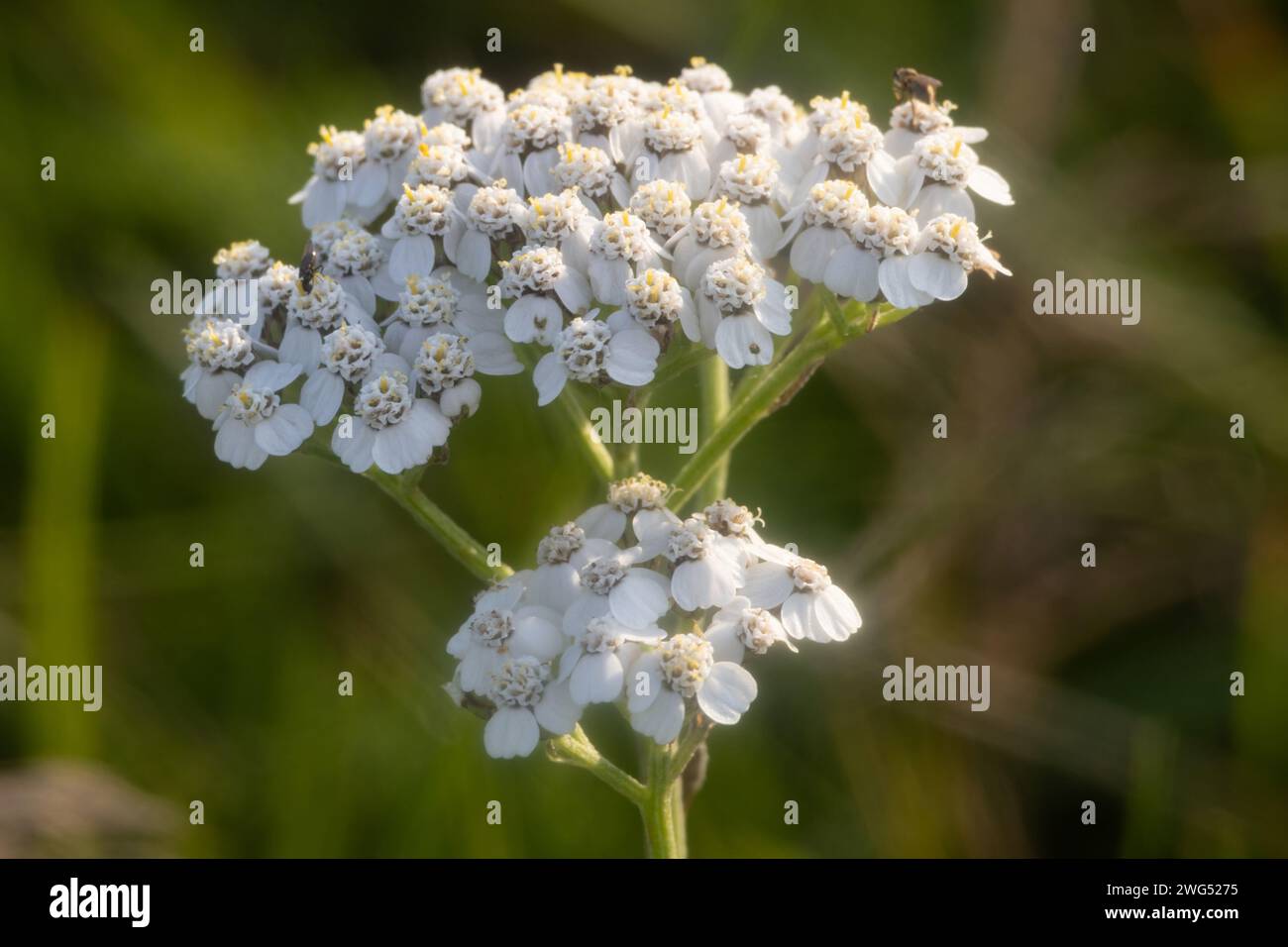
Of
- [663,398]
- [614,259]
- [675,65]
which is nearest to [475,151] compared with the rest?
[614,259]

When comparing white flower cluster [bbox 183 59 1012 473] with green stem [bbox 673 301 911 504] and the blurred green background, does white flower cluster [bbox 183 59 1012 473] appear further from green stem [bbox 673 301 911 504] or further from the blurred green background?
the blurred green background

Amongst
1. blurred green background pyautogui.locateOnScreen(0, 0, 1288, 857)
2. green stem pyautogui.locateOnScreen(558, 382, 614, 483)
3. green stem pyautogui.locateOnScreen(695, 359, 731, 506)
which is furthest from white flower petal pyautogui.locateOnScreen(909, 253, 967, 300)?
blurred green background pyautogui.locateOnScreen(0, 0, 1288, 857)

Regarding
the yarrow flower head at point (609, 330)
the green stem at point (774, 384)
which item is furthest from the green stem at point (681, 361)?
the green stem at point (774, 384)

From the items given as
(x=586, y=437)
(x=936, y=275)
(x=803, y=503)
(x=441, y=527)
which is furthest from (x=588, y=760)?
(x=803, y=503)

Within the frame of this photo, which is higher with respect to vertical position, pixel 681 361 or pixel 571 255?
pixel 571 255

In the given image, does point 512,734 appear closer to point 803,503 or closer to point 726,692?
point 726,692
